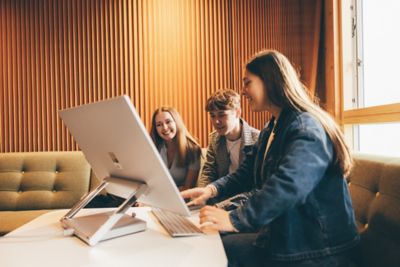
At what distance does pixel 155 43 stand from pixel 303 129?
2.45 m

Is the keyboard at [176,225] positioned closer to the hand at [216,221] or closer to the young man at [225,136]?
the hand at [216,221]

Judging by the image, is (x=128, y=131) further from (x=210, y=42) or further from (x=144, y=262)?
(x=210, y=42)

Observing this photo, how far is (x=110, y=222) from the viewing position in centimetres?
107

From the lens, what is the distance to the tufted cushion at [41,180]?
2.85 meters

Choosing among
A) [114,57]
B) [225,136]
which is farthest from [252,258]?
[114,57]

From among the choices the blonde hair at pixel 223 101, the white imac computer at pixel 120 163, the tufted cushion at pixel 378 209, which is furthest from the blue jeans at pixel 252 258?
the blonde hair at pixel 223 101

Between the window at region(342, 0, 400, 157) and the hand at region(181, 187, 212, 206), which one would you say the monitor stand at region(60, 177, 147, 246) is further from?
the window at region(342, 0, 400, 157)

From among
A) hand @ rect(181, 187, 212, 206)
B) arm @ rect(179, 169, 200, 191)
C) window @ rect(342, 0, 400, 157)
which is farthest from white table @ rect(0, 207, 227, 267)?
window @ rect(342, 0, 400, 157)

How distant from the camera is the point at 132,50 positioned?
3.25 meters

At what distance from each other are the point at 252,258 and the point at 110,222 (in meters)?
0.62

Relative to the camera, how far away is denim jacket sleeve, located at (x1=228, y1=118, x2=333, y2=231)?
3.28ft

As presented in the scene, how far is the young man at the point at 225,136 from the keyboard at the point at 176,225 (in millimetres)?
910

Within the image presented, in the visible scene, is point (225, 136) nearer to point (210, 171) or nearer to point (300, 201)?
point (210, 171)

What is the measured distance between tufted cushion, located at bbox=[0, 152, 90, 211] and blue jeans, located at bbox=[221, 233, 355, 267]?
181 centimetres
